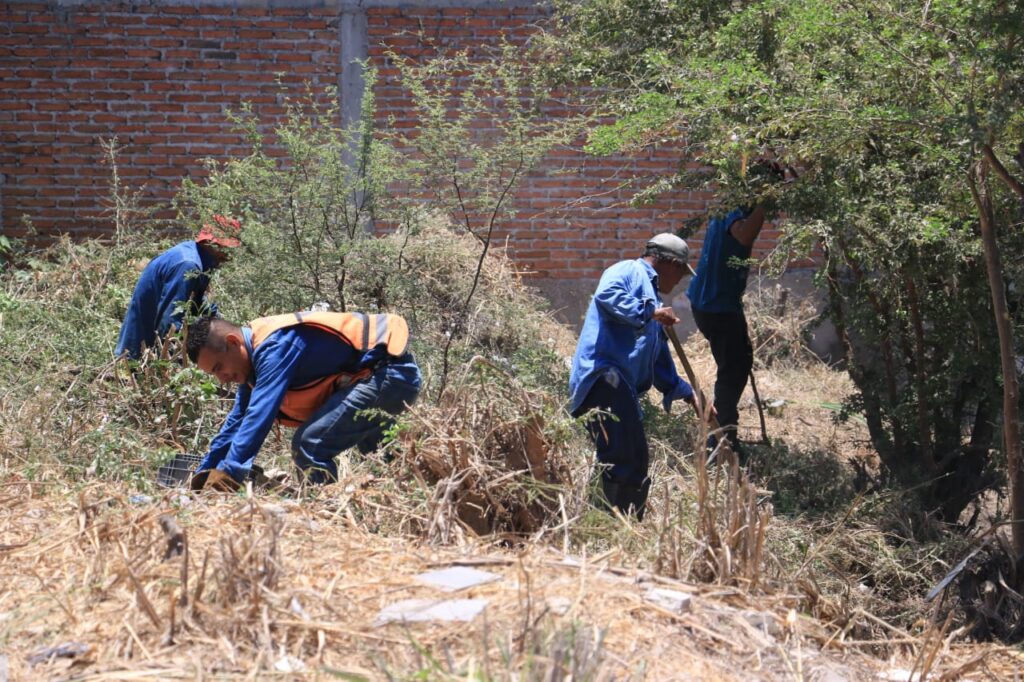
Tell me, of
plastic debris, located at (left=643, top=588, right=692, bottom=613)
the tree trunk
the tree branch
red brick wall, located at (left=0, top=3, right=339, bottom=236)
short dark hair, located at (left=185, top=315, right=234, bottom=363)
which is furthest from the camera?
red brick wall, located at (left=0, top=3, right=339, bottom=236)

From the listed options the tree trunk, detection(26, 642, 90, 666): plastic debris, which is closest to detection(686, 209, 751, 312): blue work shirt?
the tree trunk

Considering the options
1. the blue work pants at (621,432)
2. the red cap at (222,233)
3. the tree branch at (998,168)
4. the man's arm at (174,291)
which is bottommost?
the blue work pants at (621,432)

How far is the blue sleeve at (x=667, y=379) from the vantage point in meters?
6.21

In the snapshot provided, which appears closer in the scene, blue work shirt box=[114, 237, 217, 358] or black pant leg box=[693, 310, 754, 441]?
blue work shirt box=[114, 237, 217, 358]

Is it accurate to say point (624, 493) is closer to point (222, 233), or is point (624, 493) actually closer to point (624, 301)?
point (624, 301)

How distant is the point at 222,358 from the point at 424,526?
1.20m

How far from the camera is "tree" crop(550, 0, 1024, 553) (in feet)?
14.7

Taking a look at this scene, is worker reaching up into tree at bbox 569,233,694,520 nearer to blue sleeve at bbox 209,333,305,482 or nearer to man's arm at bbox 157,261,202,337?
blue sleeve at bbox 209,333,305,482

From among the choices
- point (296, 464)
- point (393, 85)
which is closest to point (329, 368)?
point (296, 464)

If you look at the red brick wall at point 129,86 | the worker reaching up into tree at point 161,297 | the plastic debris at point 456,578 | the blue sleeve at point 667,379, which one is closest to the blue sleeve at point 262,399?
the plastic debris at point 456,578

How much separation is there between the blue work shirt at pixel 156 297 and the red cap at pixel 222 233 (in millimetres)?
303

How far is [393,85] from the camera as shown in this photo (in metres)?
10.0

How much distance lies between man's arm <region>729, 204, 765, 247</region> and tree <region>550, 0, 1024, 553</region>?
0.41 metres

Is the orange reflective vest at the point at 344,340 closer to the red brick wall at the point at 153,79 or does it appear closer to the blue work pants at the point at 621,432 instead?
the blue work pants at the point at 621,432
